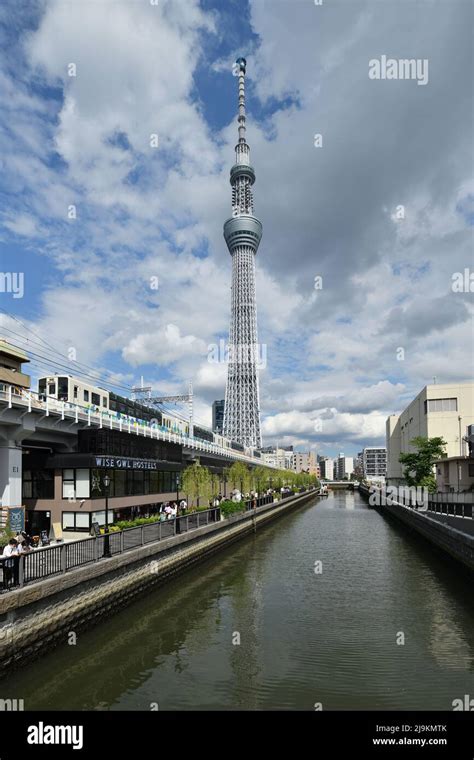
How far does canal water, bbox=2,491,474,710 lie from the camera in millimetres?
12133

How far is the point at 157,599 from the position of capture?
71.2ft

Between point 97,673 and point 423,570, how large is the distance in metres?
21.1

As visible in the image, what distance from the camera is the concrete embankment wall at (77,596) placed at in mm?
13047

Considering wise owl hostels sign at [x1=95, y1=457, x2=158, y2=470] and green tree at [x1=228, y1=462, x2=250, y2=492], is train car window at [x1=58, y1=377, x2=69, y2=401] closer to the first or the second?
wise owl hostels sign at [x1=95, y1=457, x2=158, y2=470]

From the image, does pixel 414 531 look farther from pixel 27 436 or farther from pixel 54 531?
pixel 27 436

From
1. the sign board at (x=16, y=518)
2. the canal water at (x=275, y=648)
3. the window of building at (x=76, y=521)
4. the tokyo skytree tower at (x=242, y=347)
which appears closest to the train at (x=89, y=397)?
the sign board at (x=16, y=518)

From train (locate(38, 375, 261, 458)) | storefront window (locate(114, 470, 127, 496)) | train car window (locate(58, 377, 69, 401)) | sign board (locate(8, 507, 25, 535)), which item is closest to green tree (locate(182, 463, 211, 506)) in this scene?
train (locate(38, 375, 261, 458))

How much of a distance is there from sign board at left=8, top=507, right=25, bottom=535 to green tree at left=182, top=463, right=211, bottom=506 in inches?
729

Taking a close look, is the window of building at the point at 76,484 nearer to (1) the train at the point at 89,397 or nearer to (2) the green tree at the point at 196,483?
(1) the train at the point at 89,397

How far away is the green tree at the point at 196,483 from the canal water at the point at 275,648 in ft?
56.2

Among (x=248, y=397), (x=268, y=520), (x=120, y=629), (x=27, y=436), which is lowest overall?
(x=268, y=520)
